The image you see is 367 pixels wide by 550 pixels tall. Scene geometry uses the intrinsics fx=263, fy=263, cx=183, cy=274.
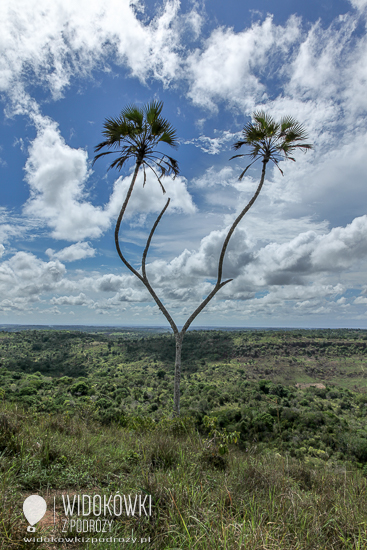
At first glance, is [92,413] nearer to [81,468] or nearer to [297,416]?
[81,468]

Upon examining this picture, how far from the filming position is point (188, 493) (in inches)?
107

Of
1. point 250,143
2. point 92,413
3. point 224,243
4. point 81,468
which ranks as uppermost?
point 250,143

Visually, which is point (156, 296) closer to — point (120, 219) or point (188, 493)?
point (120, 219)

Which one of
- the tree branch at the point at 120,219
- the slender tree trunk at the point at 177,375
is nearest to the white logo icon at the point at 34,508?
the slender tree trunk at the point at 177,375

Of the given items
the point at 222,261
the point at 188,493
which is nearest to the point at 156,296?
the point at 222,261

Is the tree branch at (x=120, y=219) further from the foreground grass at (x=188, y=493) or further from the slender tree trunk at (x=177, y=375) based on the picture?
the foreground grass at (x=188, y=493)

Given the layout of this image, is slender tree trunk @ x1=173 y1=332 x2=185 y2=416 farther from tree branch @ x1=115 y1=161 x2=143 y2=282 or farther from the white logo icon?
the white logo icon

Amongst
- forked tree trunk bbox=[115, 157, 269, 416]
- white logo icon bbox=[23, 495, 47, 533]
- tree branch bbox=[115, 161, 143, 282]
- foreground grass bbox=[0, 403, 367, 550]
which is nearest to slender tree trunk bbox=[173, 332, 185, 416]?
forked tree trunk bbox=[115, 157, 269, 416]

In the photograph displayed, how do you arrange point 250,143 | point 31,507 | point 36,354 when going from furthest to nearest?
point 36,354 → point 250,143 → point 31,507

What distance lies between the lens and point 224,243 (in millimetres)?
9477

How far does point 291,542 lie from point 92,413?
24.0ft

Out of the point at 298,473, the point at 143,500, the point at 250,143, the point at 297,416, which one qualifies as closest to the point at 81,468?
the point at 143,500

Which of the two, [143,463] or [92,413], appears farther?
[92,413]

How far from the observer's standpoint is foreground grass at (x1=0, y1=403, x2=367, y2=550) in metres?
2.14
